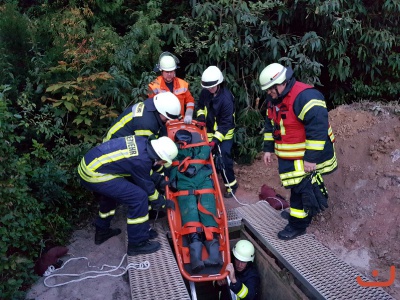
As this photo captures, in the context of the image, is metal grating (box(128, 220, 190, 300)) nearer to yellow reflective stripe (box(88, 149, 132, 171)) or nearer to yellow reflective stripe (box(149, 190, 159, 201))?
yellow reflective stripe (box(149, 190, 159, 201))

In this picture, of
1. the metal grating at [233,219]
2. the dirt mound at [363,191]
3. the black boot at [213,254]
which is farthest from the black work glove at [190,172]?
the dirt mound at [363,191]

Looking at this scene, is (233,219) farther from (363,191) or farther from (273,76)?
(273,76)

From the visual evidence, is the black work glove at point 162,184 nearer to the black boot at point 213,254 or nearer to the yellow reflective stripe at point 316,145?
the black boot at point 213,254

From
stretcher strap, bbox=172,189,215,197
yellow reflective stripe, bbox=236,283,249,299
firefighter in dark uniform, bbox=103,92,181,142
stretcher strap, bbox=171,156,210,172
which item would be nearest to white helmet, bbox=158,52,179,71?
firefighter in dark uniform, bbox=103,92,181,142

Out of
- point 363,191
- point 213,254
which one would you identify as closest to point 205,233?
point 213,254

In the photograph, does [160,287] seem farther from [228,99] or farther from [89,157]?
[228,99]

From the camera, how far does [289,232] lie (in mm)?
4273

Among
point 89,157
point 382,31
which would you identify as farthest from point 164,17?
point 89,157

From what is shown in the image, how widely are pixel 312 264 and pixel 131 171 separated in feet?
6.94

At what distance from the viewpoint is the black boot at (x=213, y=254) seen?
3.82 metres

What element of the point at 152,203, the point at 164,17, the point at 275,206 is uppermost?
the point at 164,17

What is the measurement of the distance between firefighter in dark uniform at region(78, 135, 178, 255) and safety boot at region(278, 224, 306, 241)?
1528 millimetres

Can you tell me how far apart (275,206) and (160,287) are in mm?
2205

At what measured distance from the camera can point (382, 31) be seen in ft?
20.6
